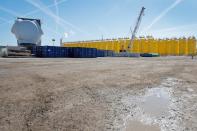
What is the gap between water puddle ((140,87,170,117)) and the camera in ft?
24.2

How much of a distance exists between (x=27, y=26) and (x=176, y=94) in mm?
57300

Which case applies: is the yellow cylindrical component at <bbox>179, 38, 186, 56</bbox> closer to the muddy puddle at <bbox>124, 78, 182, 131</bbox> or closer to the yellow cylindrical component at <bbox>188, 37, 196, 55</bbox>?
the yellow cylindrical component at <bbox>188, 37, 196, 55</bbox>

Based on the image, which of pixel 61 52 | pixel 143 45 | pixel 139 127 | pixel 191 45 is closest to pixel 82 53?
pixel 61 52

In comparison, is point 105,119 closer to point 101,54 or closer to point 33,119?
point 33,119

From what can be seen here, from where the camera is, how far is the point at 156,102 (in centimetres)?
857

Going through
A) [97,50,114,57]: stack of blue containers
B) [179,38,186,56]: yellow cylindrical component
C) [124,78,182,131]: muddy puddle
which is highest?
[179,38,186,56]: yellow cylindrical component

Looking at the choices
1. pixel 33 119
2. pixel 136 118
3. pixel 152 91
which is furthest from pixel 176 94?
pixel 33 119

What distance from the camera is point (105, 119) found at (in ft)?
21.0

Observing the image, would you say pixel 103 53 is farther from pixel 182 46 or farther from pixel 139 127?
pixel 139 127

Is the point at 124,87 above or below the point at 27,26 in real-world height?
below

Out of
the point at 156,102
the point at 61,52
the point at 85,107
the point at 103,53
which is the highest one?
the point at 61,52

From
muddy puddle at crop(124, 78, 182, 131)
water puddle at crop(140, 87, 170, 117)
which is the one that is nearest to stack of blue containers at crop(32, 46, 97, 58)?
water puddle at crop(140, 87, 170, 117)

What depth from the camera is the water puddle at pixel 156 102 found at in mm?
7387

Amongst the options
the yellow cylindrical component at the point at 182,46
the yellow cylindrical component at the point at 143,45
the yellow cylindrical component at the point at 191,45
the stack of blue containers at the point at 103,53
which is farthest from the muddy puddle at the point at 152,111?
the yellow cylindrical component at the point at 143,45
